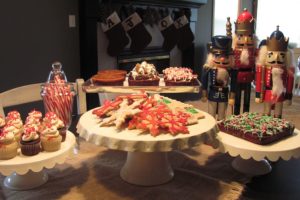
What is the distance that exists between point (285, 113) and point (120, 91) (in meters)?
1.35

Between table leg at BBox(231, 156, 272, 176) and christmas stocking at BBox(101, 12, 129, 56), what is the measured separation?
1.59m

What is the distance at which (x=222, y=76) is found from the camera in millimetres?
1484

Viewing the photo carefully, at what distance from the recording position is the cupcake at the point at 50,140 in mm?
1074

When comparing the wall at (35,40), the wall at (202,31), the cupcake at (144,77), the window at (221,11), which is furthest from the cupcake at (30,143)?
the window at (221,11)

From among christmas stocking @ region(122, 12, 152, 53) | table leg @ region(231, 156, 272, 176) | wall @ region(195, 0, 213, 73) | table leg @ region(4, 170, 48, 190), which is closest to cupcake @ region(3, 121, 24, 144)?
table leg @ region(4, 170, 48, 190)

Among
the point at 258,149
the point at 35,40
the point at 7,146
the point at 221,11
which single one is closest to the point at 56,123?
the point at 7,146

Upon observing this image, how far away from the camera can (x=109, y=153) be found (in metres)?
1.46

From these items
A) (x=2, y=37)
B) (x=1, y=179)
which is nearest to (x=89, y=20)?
(x=2, y=37)

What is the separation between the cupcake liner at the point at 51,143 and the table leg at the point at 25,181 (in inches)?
5.4

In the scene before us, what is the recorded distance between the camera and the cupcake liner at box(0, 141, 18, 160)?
1.02 m

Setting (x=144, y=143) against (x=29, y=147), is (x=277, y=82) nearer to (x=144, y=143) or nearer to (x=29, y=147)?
(x=144, y=143)

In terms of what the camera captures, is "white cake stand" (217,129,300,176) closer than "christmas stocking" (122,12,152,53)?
Yes

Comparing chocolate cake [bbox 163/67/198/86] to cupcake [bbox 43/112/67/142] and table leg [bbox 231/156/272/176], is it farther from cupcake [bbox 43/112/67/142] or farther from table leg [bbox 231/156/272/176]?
cupcake [bbox 43/112/67/142]

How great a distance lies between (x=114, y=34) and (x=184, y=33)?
101 cm
